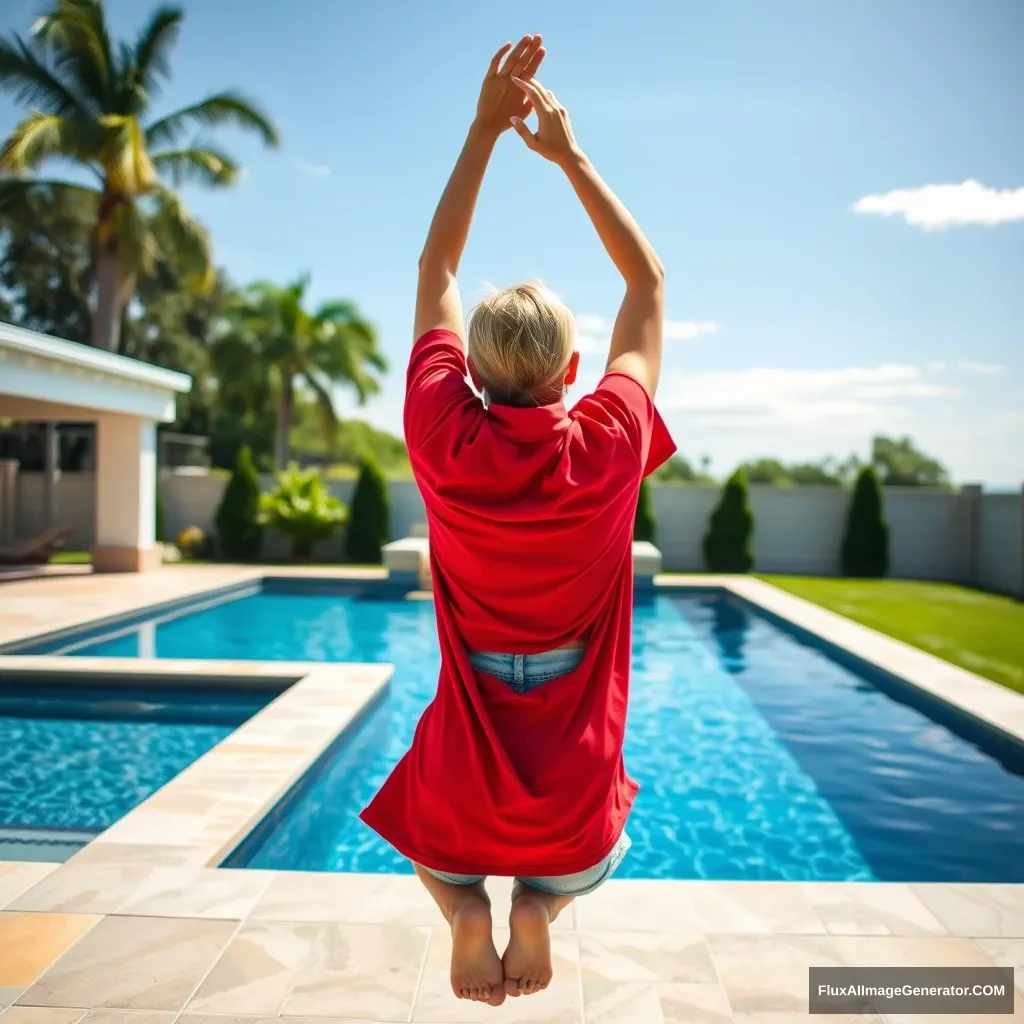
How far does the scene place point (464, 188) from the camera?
1.49 metres

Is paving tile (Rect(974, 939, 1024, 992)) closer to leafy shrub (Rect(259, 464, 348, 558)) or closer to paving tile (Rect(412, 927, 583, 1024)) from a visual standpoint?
paving tile (Rect(412, 927, 583, 1024))

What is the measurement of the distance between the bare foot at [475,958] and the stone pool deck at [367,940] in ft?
4.49

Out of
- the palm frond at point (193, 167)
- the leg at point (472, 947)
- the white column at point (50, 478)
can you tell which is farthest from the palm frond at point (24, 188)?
the leg at point (472, 947)

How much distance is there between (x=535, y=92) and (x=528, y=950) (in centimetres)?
144

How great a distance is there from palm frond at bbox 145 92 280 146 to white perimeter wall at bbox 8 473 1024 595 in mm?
7040

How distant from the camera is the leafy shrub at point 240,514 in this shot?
56.1ft

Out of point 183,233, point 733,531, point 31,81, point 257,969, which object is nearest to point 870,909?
point 257,969

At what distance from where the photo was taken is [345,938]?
9.77 feet

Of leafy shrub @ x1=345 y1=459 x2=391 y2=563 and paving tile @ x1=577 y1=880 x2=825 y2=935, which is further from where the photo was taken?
leafy shrub @ x1=345 y1=459 x2=391 y2=563

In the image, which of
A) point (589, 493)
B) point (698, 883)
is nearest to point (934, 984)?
point (698, 883)

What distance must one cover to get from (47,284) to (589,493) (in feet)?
102

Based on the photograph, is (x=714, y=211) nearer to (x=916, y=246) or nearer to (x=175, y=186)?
(x=916, y=246)

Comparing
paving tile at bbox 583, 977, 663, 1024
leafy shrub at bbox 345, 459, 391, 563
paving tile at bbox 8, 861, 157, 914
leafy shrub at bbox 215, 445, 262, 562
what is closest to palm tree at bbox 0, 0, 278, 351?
leafy shrub at bbox 215, 445, 262, 562

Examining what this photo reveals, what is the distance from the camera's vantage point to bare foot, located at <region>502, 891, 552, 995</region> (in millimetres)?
1357
